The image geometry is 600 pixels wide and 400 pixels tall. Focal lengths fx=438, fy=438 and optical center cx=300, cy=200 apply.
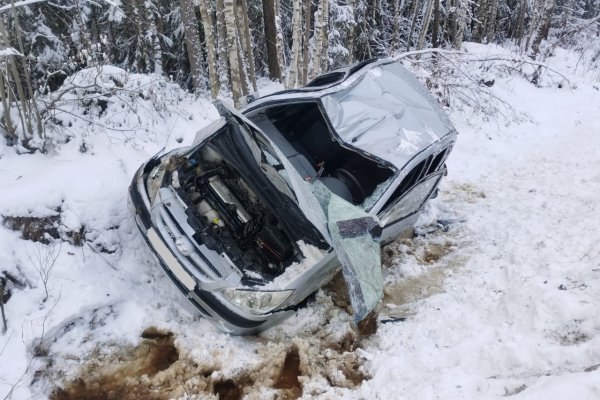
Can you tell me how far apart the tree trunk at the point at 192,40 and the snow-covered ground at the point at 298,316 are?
575 cm

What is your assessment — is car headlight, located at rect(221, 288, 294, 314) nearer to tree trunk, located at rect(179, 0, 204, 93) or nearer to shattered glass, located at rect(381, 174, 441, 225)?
shattered glass, located at rect(381, 174, 441, 225)

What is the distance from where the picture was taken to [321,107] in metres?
4.96

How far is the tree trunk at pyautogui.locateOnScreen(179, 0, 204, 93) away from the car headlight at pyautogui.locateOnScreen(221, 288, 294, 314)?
833cm

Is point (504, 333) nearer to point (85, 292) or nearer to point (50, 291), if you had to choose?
point (85, 292)

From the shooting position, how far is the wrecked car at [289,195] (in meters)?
3.78

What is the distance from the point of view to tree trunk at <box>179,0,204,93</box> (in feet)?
35.6

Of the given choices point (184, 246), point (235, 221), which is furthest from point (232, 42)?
point (184, 246)

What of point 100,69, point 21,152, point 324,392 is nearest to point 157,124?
point 100,69

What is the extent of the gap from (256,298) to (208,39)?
6.89 m

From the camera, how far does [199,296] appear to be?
3.77 meters

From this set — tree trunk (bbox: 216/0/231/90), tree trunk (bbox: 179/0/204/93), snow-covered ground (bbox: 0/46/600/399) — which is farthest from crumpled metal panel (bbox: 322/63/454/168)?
tree trunk (bbox: 179/0/204/93)

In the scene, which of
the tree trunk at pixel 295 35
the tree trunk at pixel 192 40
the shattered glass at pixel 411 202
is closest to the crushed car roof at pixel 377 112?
the shattered glass at pixel 411 202

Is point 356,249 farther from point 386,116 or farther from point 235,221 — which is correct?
point 386,116

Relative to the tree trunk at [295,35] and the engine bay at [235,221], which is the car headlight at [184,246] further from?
the tree trunk at [295,35]
